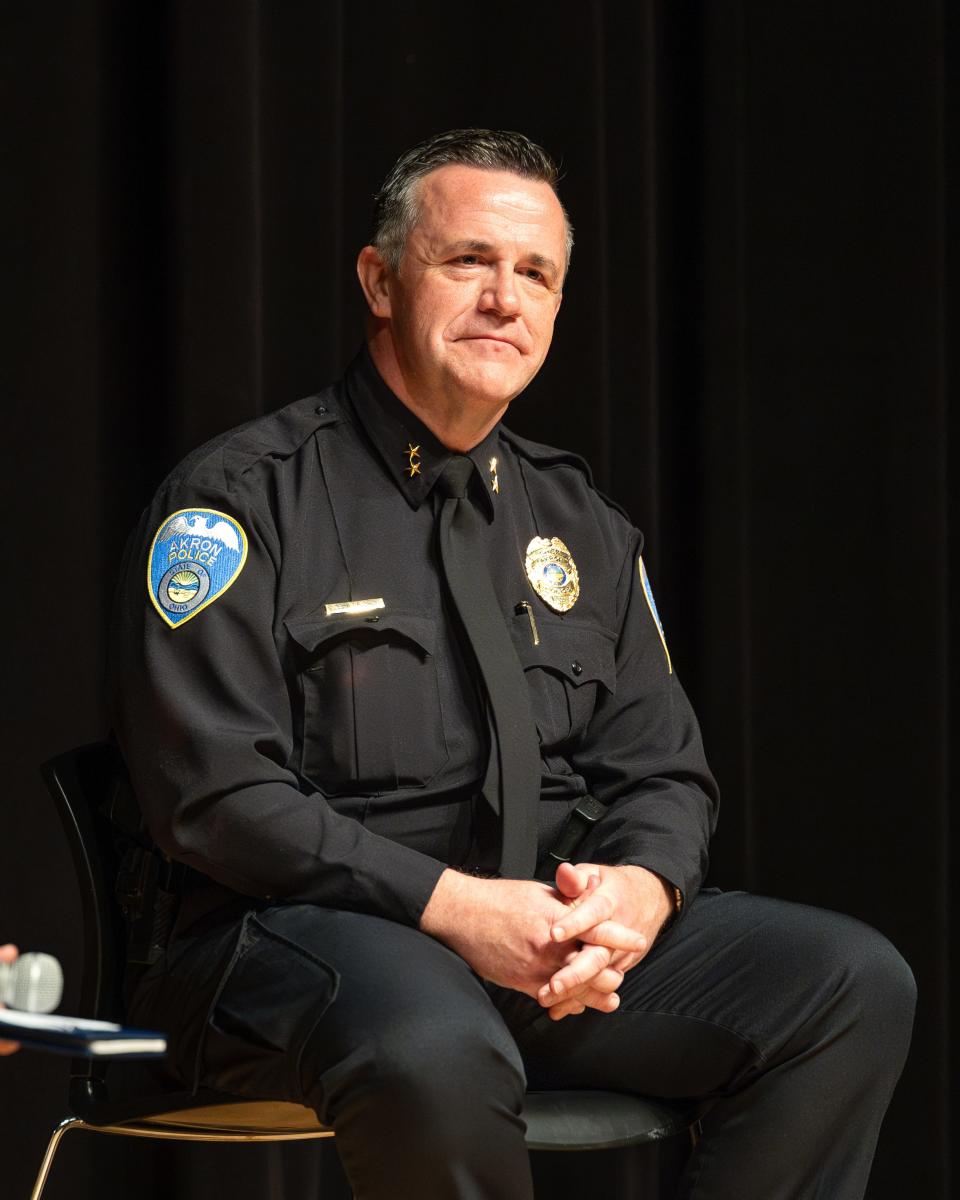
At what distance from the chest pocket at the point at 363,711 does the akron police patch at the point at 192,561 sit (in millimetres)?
109

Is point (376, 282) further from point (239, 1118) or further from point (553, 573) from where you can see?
point (239, 1118)

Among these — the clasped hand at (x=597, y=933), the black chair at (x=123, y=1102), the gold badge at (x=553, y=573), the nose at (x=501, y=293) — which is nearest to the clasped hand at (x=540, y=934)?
the clasped hand at (x=597, y=933)

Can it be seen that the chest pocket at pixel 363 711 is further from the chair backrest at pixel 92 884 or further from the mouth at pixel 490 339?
the mouth at pixel 490 339

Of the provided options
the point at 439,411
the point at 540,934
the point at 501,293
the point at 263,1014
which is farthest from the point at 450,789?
the point at 501,293

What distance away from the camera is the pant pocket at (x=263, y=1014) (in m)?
1.58

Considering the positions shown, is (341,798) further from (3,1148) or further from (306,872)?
(3,1148)

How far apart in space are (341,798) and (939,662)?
132 cm

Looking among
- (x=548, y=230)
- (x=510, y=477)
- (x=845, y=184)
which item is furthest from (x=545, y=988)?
(x=845, y=184)

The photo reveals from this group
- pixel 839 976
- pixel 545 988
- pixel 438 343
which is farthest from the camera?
pixel 438 343

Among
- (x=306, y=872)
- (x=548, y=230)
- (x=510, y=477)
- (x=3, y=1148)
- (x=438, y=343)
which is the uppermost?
(x=548, y=230)

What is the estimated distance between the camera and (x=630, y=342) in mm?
2703

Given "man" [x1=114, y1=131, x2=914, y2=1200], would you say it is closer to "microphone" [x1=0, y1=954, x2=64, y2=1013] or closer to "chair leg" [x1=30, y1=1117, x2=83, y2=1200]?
"chair leg" [x1=30, y1=1117, x2=83, y2=1200]

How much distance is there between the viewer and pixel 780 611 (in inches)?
111

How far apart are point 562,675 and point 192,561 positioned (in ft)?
1.62
